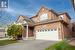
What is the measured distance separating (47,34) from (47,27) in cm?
153

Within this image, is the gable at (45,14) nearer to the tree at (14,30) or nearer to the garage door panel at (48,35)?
the garage door panel at (48,35)

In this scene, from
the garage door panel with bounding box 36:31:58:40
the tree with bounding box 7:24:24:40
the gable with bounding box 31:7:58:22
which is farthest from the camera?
the gable with bounding box 31:7:58:22

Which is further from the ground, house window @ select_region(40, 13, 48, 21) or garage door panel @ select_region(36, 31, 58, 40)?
house window @ select_region(40, 13, 48, 21)

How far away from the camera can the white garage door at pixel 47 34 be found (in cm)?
2547

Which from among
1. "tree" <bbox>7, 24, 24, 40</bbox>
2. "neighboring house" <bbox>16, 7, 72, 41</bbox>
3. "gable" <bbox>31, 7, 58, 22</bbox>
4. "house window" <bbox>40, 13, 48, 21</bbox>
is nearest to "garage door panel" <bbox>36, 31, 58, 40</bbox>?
"neighboring house" <bbox>16, 7, 72, 41</bbox>

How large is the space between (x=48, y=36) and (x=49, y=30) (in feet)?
4.05

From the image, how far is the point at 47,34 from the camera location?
27.1m

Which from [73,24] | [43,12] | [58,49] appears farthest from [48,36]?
[58,49]

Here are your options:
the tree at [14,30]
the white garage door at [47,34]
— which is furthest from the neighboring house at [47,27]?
the tree at [14,30]

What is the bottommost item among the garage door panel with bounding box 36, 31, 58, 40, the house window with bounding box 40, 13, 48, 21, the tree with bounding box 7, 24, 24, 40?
the garage door panel with bounding box 36, 31, 58, 40

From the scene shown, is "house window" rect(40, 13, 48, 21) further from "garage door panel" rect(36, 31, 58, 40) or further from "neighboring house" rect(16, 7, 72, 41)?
"garage door panel" rect(36, 31, 58, 40)

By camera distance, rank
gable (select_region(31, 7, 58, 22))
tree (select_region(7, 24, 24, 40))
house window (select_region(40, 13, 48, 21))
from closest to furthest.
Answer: tree (select_region(7, 24, 24, 40)) < gable (select_region(31, 7, 58, 22)) < house window (select_region(40, 13, 48, 21))

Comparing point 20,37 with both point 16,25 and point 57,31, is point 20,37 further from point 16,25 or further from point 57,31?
point 57,31

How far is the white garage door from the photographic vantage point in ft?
83.6
